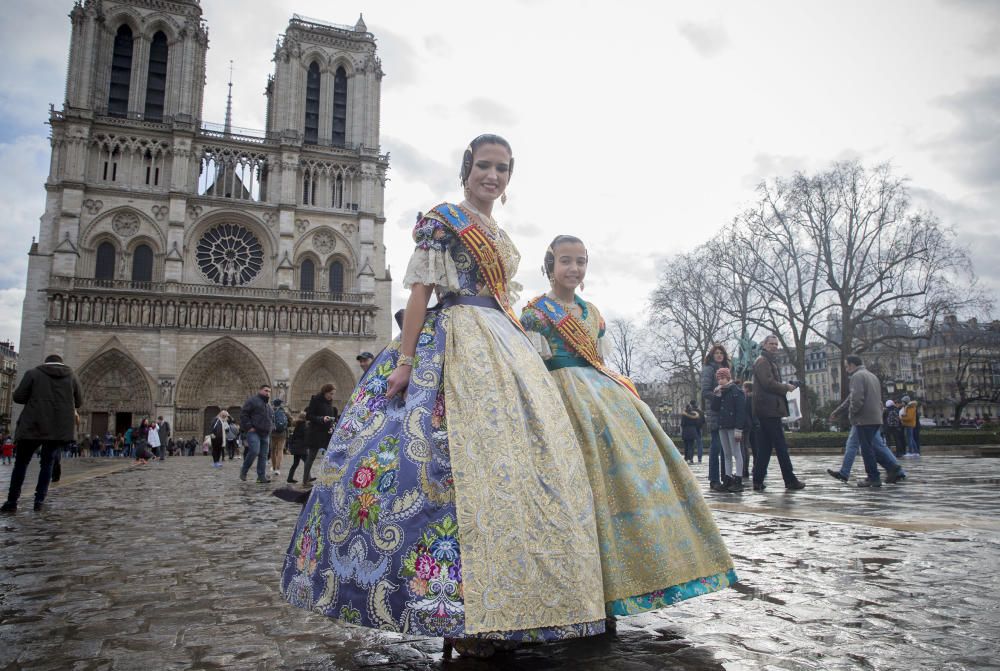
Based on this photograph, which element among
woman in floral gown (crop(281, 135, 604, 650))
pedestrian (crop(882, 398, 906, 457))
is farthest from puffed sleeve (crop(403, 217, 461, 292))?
pedestrian (crop(882, 398, 906, 457))

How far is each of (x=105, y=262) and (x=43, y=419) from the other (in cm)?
3165

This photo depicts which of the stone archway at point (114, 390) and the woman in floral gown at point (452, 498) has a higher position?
the stone archway at point (114, 390)

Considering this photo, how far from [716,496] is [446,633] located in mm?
6023

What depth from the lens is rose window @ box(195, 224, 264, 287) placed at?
3475 centimetres

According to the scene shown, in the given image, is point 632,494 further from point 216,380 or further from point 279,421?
point 216,380

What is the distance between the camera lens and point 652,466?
249 centimetres

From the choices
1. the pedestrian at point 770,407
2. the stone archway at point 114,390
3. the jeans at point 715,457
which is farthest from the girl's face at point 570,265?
the stone archway at point 114,390

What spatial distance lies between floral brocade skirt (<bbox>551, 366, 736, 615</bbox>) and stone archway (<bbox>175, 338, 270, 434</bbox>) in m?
33.1

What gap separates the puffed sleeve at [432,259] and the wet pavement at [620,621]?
1.33 metres

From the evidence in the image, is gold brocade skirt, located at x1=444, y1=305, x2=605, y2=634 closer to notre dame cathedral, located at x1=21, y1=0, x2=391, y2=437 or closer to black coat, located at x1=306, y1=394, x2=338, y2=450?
black coat, located at x1=306, y1=394, x2=338, y2=450

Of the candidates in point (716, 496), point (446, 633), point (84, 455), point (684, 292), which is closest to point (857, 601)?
point (446, 633)

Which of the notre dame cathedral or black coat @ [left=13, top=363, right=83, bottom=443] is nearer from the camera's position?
black coat @ [left=13, top=363, right=83, bottom=443]

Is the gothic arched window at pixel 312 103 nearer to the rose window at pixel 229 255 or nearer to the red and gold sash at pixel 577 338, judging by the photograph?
the rose window at pixel 229 255

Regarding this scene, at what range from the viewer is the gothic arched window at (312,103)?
37.8 metres
